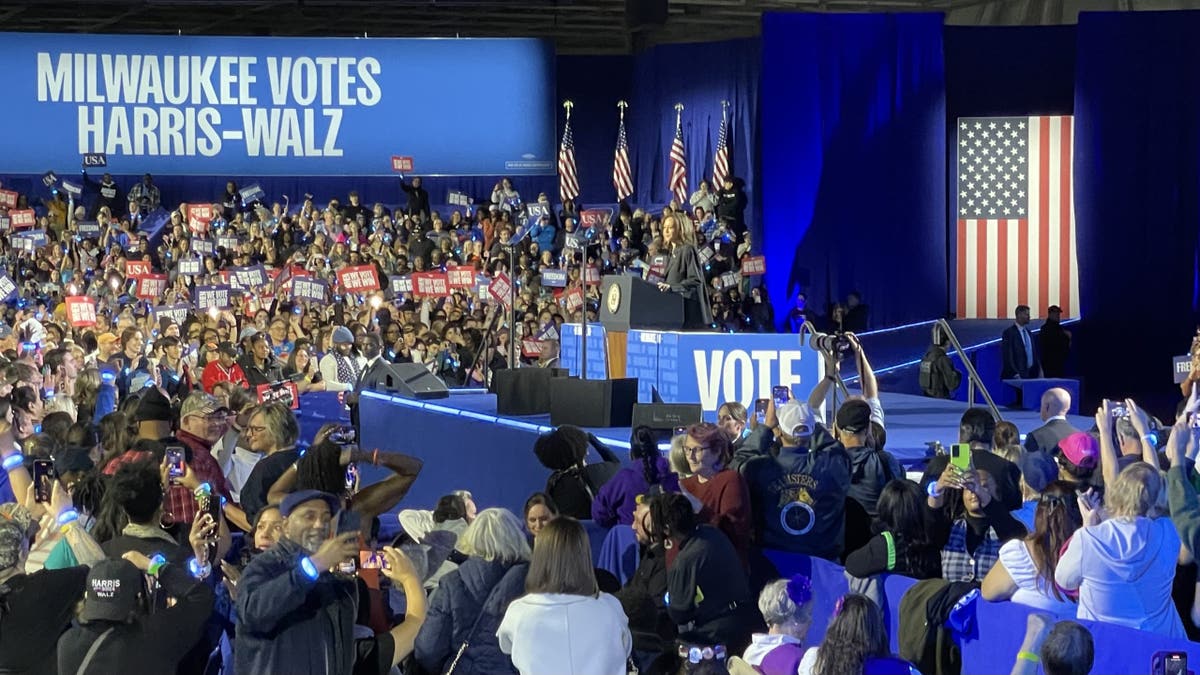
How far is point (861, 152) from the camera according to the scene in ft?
81.0

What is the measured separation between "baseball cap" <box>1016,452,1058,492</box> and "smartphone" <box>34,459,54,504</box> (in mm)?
4119

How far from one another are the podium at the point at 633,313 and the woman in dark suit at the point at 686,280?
0.33ft

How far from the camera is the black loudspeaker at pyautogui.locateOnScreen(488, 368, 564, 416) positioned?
15016 mm

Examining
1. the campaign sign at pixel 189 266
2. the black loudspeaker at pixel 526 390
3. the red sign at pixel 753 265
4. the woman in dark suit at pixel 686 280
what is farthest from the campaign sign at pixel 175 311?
the red sign at pixel 753 265

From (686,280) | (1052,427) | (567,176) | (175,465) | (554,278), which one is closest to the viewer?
(175,465)

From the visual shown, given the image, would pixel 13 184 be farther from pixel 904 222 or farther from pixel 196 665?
pixel 196 665

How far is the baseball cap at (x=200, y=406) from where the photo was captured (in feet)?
28.0

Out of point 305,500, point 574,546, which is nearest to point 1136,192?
point 574,546

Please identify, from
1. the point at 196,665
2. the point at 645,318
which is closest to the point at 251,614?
the point at 196,665

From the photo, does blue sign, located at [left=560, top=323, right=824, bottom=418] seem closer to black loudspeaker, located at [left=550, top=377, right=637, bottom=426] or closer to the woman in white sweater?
black loudspeaker, located at [left=550, top=377, right=637, bottom=426]

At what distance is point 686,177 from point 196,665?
23.6 metres

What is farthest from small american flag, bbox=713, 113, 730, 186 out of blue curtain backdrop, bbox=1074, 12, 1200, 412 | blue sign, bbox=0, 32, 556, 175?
blue curtain backdrop, bbox=1074, 12, 1200, 412

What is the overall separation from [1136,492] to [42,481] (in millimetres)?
4262

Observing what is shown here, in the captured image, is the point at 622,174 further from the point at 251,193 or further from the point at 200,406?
the point at 200,406
